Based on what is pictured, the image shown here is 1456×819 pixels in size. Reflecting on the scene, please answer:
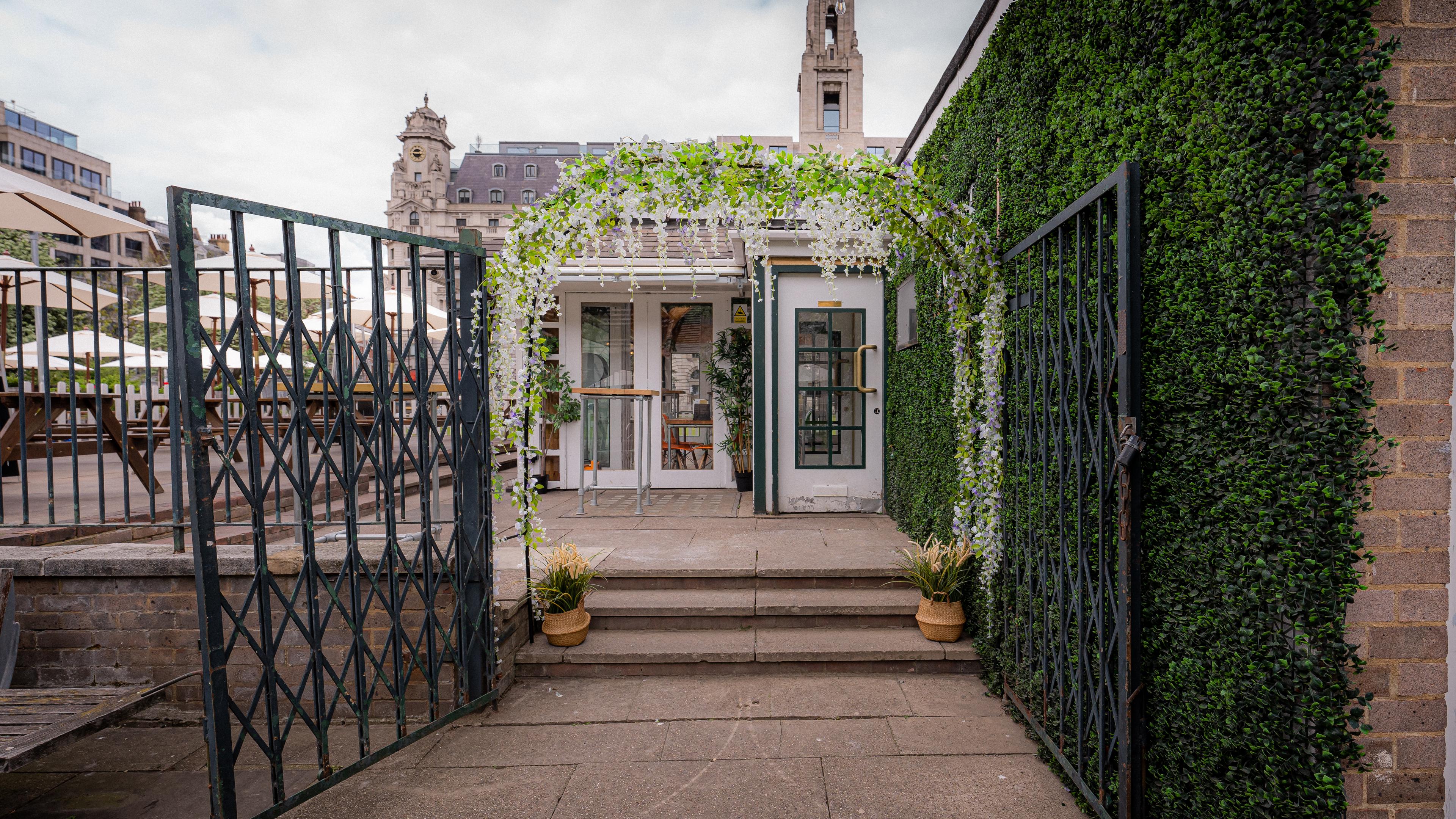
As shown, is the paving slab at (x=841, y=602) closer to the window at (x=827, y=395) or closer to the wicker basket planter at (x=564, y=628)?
the wicker basket planter at (x=564, y=628)

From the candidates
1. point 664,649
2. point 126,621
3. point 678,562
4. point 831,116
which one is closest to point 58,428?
point 126,621

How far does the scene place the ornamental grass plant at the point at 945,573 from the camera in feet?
11.0

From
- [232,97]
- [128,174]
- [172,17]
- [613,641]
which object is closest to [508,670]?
[613,641]

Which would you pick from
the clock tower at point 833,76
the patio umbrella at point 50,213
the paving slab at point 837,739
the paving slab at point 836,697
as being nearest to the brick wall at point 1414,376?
the paving slab at point 837,739

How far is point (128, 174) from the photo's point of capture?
67000 mm

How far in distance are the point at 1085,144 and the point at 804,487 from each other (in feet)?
13.3

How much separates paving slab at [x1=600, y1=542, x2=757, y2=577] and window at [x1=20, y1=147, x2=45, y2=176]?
56293mm

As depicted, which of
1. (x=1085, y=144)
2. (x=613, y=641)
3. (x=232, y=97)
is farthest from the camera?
(x=232, y=97)

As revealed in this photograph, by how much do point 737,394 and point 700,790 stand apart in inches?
188

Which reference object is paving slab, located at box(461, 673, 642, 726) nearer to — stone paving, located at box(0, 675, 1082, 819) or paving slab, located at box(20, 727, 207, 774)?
stone paving, located at box(0, 675, 1082, 819)

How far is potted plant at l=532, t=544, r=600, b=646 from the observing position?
3.36 metres

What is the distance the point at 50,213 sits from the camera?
4.08 meters

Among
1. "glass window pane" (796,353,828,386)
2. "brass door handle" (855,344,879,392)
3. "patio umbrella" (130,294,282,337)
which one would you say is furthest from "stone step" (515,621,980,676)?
"patio umbrella" (130,294,282,337)

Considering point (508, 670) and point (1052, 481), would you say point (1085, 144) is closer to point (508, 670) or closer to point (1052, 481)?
point (1052, 481)
